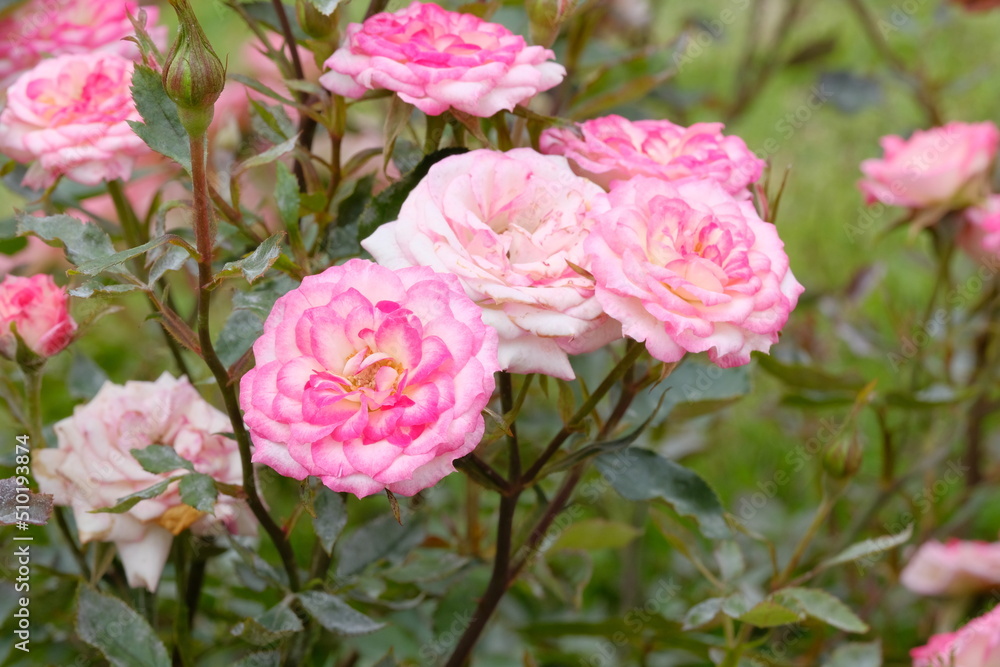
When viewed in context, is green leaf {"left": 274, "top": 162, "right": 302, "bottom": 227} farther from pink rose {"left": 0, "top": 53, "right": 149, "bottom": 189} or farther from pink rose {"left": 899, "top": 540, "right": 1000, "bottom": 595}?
pink rose {"left": 899, "top": 540, "right": 1000, "bottom": 595}

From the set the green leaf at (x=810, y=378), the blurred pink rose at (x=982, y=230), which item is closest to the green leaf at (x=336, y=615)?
the green leaf at (x=810, y=378)

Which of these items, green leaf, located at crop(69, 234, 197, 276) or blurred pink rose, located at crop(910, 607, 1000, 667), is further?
blurred pink rose, located at crop(910, 607, 1000, 667)

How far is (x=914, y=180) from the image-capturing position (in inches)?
49.0

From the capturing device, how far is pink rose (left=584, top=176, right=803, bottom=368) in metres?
0.60

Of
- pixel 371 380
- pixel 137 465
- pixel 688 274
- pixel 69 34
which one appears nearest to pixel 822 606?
pixel 688 274

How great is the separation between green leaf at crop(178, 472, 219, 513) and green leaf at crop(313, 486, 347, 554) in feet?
0.26

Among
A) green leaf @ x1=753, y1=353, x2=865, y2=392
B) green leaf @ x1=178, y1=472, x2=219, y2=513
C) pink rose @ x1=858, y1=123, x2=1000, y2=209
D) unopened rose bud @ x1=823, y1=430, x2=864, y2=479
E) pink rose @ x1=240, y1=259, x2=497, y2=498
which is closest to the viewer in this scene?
pink rose @ x1=240, y1=259, x2=497, y2=498

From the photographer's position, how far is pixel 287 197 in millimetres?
719

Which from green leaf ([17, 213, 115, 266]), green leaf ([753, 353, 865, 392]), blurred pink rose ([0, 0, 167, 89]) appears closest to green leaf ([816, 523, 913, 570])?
green leaf ([753, 353, 865, 392])

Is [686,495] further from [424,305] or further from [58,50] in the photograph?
[58,50]

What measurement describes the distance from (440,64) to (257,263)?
0.19m

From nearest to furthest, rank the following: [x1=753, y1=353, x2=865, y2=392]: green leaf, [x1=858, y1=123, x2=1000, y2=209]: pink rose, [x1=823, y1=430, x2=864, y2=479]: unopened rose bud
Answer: [x1=823, y1=430, x2=864, y2=479]: unopened rose bud
[x1=753, y1=353, x2=865, y2=392]: green leaf
[x1=858, y1=123, x2=1000, y2=209]: pink rose

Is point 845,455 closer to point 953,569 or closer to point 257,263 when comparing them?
point 953,569

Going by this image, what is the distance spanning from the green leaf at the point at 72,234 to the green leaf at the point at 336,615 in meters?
0.29
